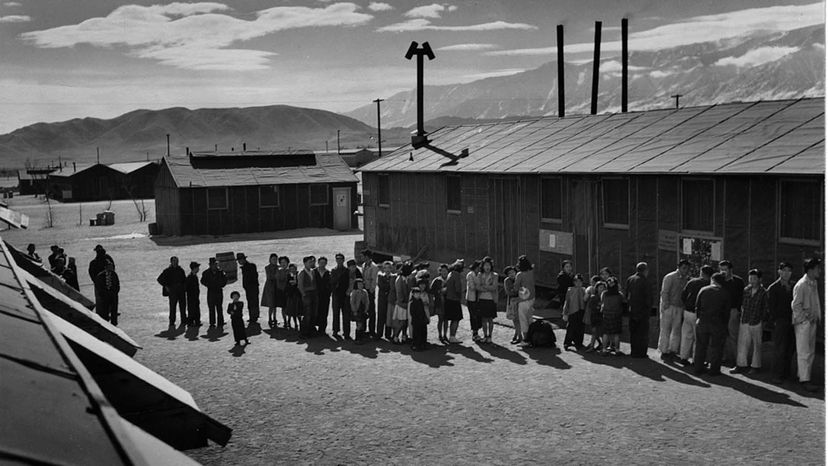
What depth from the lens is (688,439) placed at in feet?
34.6

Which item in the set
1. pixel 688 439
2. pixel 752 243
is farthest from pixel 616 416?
pixel 752 243

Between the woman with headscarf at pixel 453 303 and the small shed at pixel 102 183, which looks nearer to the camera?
the woman with headscarf at pixel 453 303

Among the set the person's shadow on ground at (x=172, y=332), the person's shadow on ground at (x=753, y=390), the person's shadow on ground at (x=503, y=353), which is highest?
the person's shadow on ground at (x=172, y=332)

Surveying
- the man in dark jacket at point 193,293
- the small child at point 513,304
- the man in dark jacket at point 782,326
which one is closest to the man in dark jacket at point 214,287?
the man in dark jacket at point 193,293

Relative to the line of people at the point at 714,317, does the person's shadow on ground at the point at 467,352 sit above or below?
below

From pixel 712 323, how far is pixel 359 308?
710 centimetres

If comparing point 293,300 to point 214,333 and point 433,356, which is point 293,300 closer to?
point 214,333

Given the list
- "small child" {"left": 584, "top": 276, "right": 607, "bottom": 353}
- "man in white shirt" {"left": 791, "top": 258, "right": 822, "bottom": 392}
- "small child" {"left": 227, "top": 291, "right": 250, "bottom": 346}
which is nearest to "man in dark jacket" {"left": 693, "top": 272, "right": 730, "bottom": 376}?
"man in white shirt" {"left": 791, "top": 258, "right": 822, "bottom": 392}

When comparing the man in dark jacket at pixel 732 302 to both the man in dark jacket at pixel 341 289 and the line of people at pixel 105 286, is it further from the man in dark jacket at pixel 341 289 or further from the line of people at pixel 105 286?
the line of people at pixel 105 286

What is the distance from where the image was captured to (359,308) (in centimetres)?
1731

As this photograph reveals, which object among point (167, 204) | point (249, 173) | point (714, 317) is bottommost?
point (714, 317)

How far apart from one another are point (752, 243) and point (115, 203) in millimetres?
67979

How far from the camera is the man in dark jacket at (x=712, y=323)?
13.8 metres

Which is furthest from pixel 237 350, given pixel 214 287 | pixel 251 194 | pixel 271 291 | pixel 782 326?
pixel 251 194
